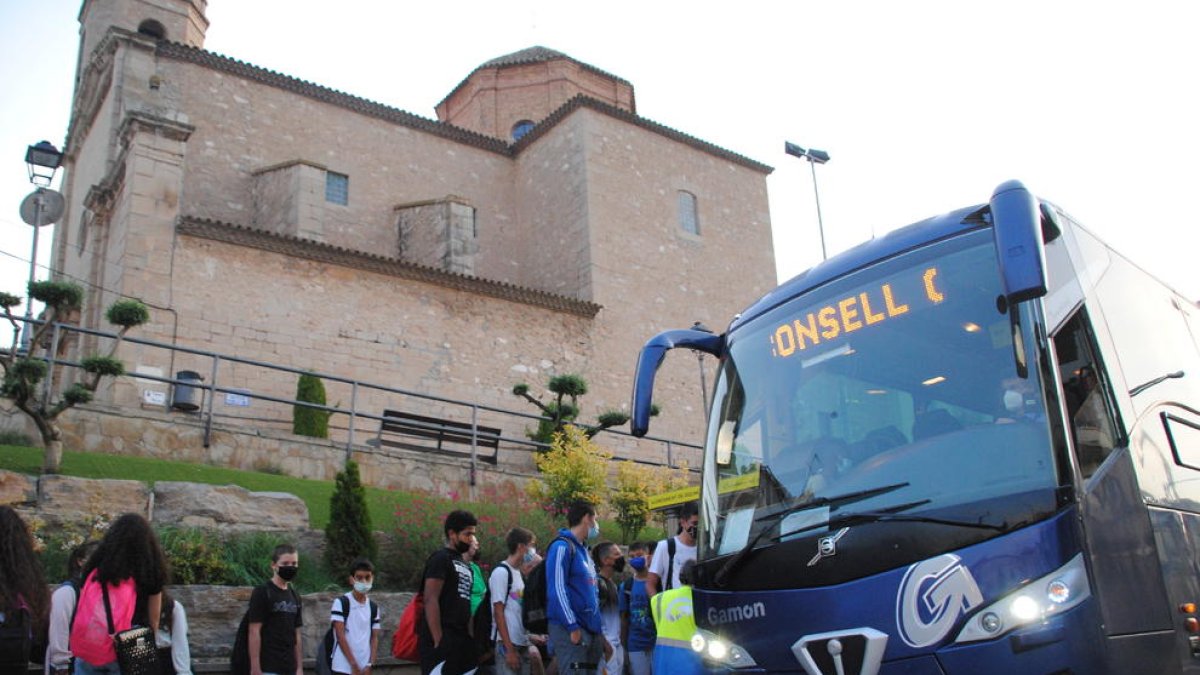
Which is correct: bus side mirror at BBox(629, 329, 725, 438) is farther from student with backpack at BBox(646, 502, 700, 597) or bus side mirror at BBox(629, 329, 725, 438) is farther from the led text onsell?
student with backpack at BBox(646, 502, 700, 597)

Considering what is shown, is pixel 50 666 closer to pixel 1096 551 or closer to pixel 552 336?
pixel 1096 551

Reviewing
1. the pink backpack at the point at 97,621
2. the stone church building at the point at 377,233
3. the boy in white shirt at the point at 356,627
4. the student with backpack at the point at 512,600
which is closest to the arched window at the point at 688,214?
the stone church building at the point at 377,233

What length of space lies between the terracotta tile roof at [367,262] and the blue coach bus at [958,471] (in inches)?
540

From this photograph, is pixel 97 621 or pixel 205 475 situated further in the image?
pixel 205 475

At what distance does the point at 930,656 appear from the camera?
12.0 feet

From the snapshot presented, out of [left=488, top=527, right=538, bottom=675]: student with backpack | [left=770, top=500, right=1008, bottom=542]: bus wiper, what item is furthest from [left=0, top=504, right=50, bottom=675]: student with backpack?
[left=770, top=500, right=1008, bottom=542]: bus wiper

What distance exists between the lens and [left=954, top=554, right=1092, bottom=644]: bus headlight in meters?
3.56

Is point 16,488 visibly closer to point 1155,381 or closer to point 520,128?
point 1155,381

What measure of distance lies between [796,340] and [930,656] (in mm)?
1834

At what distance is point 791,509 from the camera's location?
14.4ft

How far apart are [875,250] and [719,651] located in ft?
7.05

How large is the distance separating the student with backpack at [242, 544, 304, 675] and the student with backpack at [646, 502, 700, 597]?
2425 mm

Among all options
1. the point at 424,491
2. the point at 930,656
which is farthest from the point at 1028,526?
the point at 424,491

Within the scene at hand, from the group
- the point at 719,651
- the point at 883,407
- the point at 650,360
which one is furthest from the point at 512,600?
the point at 883,407
